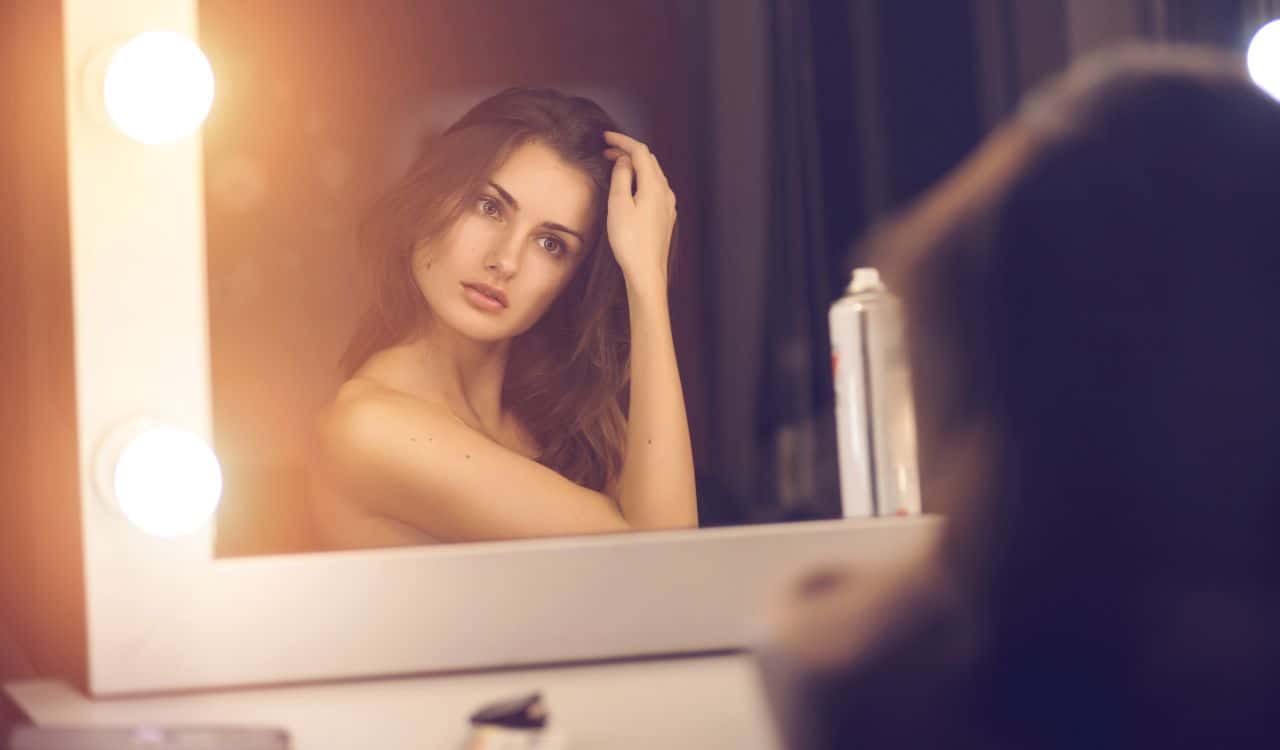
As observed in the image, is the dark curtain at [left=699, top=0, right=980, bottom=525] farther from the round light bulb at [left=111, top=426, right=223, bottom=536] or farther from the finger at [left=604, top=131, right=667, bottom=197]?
the round light bulb at [left=111, top=426, right=223, bottom=536]

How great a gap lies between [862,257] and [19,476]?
0.50 meters

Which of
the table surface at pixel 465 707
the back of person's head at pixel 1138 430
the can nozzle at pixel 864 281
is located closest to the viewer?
the back of person's head at pixel 1138 430

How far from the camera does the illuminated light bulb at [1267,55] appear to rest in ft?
2.31

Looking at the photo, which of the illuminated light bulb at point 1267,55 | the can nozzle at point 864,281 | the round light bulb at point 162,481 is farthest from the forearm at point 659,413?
the illuminated light bulb at point 1267,55

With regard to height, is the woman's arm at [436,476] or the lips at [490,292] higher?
the lips at [490,292]

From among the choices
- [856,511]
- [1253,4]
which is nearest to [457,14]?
[856,511]

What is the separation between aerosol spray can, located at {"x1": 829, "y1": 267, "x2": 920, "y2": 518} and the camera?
2.09 feet

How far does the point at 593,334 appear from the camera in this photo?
0.63 m

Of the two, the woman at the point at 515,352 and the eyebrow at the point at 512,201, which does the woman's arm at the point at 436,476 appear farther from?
the eyebrow at the point at 512,201

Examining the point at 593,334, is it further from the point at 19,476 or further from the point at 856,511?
the point at 19,476

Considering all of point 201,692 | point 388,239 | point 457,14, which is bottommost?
point 201,692

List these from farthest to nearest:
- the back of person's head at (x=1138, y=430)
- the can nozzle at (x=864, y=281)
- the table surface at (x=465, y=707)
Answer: the can nozzle at (x=864, y=281) < the table surface at (x=465, y=707) < the back of person's head at (x=1138, y=430)

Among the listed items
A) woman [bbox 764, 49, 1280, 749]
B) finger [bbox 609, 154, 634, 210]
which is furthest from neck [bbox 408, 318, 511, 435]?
Result: woman [bbox 764, 49, 1280, 749]

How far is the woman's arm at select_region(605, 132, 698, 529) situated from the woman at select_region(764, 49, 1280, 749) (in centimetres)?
25
